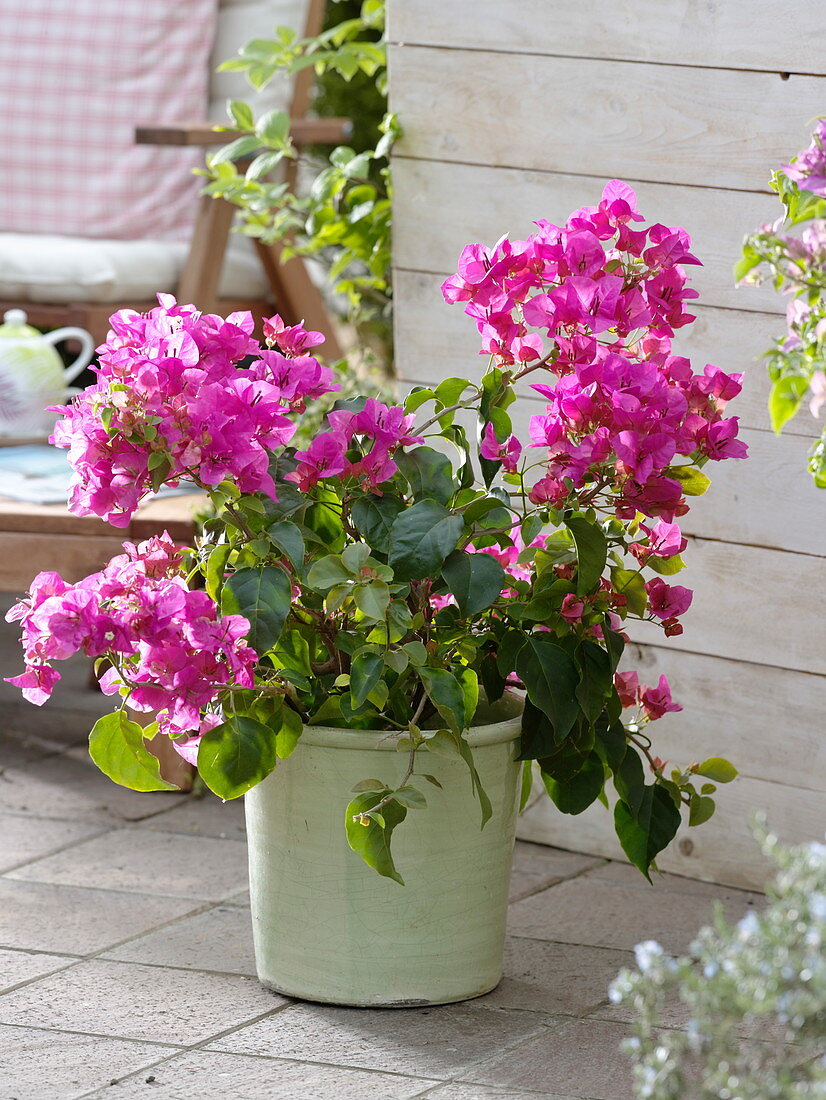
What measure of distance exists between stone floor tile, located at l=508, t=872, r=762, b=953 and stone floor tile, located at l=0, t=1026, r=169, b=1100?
0.50m

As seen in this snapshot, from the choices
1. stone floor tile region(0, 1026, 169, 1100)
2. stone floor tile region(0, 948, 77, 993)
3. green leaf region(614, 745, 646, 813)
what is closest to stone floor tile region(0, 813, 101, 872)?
stone floor tile region(0, 948, 77, 993)

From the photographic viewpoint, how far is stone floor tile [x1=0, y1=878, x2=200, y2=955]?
1617mm

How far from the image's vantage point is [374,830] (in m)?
1.29

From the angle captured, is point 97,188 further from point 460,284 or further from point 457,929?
point 457,929

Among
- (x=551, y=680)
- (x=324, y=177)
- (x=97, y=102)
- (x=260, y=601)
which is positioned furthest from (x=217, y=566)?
(x=97, y=102)

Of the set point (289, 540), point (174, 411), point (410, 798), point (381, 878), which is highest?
point (174, 411)

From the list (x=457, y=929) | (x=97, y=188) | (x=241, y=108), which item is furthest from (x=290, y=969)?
(x=97, y=188)

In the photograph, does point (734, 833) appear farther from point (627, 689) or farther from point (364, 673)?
point (364, 673)

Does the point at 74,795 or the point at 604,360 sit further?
the point at 74,795

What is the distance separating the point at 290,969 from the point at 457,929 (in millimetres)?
169

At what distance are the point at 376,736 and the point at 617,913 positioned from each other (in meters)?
0.53

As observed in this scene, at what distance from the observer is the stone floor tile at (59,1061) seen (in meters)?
1.27

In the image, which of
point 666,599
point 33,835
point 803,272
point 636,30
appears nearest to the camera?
point 803,272

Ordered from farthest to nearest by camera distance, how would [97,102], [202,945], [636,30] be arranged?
[97,102]
[636,30]
[202,945]
